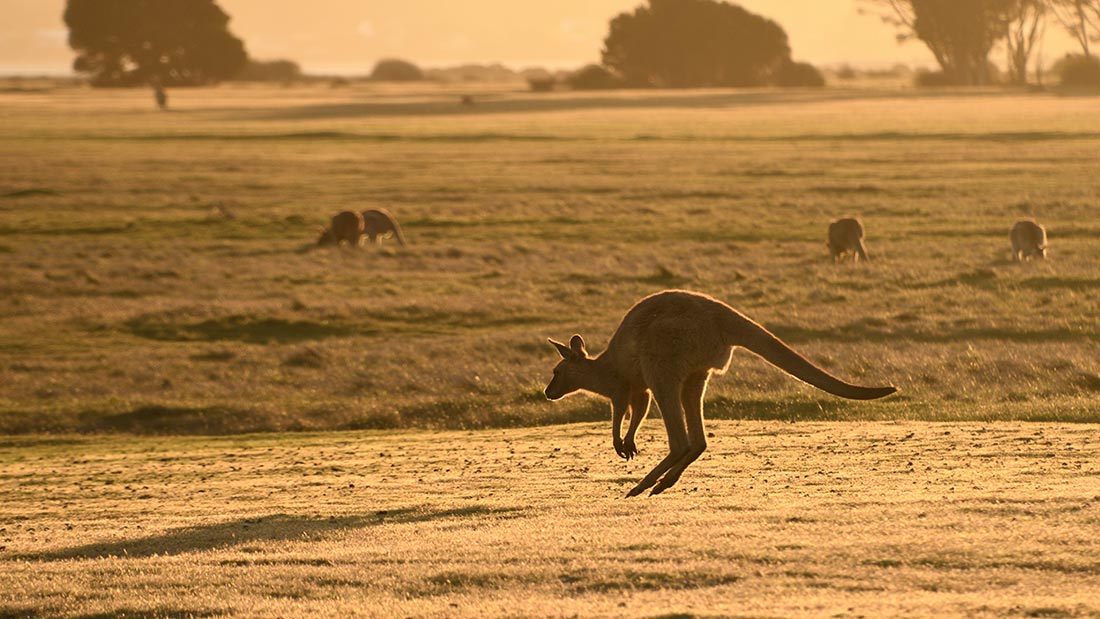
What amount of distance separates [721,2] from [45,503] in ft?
448

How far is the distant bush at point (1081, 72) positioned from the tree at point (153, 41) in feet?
249

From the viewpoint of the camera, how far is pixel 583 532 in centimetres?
1150

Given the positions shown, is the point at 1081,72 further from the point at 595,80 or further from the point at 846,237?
the point at 846,237

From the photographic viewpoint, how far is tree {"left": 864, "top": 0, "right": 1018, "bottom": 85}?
478ft

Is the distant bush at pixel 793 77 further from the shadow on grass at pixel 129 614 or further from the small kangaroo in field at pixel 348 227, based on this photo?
the shadow on grass at pixel 129 614

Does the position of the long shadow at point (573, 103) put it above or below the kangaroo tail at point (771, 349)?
below

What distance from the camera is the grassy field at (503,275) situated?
22.2 m

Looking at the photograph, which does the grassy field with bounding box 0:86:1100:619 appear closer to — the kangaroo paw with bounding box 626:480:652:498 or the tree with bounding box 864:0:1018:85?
the kangaroo paw with bounding box 626:480:652:498

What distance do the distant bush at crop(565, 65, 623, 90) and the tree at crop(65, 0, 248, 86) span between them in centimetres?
3175

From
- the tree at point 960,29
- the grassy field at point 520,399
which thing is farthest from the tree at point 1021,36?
the grassy field at point 520,399

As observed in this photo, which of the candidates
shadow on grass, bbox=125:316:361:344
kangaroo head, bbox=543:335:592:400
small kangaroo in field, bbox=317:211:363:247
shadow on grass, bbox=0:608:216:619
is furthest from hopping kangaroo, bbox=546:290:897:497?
small kangaroo in field, bbox=317:211:363:247

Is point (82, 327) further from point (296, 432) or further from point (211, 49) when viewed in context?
point (211, 49)

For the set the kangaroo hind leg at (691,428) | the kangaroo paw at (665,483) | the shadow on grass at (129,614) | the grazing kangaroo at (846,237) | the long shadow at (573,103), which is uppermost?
the kangaroo hind leg at (691,428)

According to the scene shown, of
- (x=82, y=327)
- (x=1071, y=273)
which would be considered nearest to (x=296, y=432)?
(x=82, y=327)
